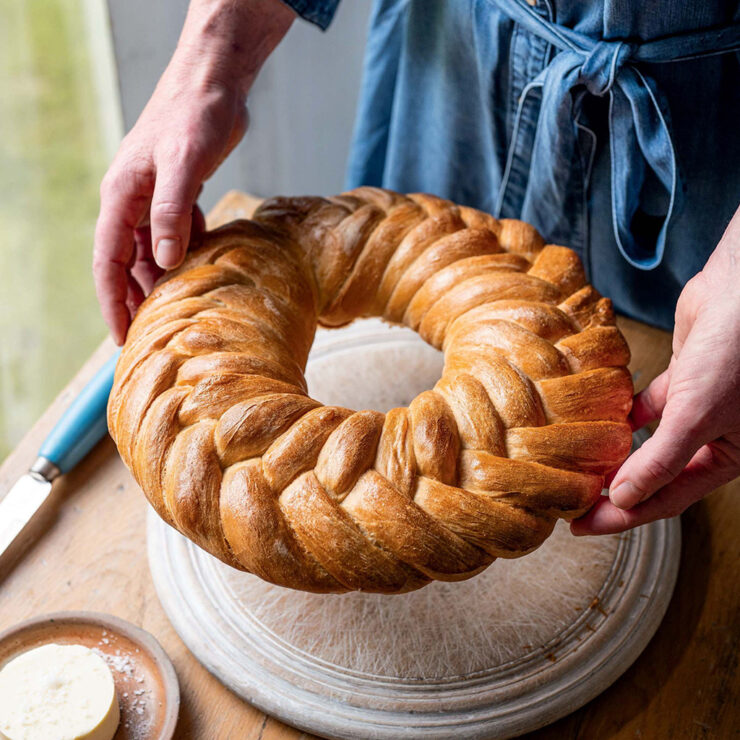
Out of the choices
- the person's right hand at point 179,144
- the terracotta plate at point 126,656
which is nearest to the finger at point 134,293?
the person's right hand at point 179,144

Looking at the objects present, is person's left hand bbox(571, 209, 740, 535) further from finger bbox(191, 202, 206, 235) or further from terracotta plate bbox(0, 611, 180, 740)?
finger bbox(191, 202, 206, 235)

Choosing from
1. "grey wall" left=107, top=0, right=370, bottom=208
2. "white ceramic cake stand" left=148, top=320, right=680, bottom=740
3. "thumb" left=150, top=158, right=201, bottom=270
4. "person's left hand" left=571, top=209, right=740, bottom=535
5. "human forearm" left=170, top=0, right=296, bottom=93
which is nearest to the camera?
"person's left hand" left=571, top=209, right=740, bottom=535

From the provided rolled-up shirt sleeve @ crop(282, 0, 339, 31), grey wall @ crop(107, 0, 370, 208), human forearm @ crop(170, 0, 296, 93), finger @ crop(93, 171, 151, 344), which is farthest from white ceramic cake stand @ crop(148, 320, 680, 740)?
grey wall @ crop(107, 0, 370, 208)

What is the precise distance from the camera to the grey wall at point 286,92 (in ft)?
6.09

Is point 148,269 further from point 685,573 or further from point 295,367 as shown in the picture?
point 685,573

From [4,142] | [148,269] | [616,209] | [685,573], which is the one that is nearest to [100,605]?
[148,269]

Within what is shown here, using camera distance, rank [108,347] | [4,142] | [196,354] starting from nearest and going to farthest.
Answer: [196,354]
[108,347]
[4,142]

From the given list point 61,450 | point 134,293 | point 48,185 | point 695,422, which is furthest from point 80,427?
point 48,185

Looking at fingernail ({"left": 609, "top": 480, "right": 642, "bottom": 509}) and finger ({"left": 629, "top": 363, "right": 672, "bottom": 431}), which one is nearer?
fingernail ({"left": 609, "top": 480, "right": 642, "bottom": 509})

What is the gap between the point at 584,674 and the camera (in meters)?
0.98

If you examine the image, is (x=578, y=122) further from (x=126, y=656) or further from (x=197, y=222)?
(x=126, y=656)

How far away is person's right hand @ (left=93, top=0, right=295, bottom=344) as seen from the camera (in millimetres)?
1077

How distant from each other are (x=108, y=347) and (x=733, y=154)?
1.08m

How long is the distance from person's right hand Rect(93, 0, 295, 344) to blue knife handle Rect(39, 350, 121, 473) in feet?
0.31
